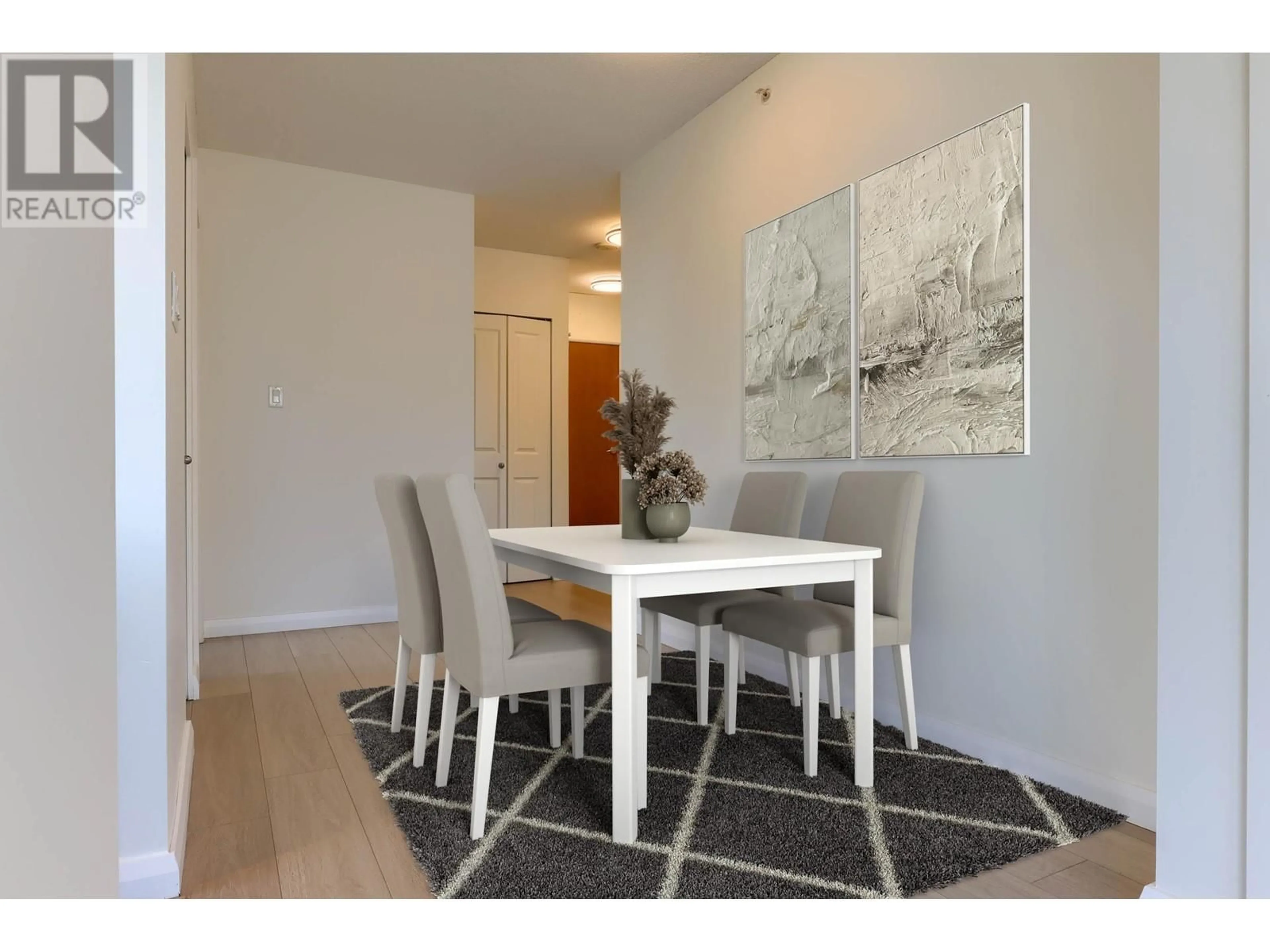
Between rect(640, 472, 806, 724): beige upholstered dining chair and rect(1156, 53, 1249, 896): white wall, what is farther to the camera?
rect(640, 472, 806, 724): beige upholstered dining chair

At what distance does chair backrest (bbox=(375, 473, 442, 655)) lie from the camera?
225 cm

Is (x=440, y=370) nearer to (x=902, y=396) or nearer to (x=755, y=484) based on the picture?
(x=755, y=484)

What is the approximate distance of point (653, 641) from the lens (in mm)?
3010

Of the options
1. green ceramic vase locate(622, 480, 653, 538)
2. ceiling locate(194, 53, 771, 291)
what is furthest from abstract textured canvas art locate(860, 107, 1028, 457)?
ceiling locate(194, 53, 771, 291)

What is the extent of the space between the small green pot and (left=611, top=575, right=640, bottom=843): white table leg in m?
0.50

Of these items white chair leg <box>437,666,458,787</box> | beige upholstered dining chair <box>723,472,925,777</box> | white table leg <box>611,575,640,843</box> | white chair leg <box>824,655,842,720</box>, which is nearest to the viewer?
white table leg <box>611,575,640,843</box>

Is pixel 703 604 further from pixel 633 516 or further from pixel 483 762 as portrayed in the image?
pixel 483 762

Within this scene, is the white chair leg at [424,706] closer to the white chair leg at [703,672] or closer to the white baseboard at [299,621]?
the white chair leg at [703,672]

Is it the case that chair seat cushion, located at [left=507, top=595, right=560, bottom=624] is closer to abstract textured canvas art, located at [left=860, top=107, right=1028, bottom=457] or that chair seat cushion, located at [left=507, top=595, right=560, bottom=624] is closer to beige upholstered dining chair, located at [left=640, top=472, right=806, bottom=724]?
beige upholstered dining chair, located at [left=640, top=472, right=806, bottom=724]

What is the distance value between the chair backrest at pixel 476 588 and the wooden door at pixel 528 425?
13.2 ft

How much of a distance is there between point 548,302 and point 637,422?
398 cm

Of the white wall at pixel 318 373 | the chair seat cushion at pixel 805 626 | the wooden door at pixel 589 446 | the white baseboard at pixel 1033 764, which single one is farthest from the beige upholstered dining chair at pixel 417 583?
the wooden door at pixel 589 446
